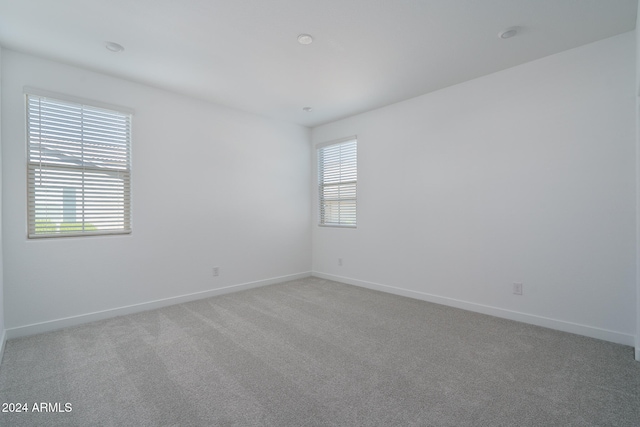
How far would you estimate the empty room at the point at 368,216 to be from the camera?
6.46 feet

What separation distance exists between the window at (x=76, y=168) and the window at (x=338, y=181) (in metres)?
2.86

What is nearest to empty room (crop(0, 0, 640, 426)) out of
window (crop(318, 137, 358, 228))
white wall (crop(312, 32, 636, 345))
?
white wall (crop(312, 32, 636, 345))

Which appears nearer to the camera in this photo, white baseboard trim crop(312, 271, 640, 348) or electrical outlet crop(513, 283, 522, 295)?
white baseboard trim crop(312, 271, 640, 348)

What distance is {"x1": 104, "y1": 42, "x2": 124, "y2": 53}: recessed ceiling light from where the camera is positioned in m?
2.63

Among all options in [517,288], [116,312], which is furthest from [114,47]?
[517,288]

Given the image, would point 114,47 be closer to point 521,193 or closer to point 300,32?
point 300,32

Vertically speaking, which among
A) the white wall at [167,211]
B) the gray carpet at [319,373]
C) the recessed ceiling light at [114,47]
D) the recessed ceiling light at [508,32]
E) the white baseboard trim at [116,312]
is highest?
the recessed ceiling light at [508,32]

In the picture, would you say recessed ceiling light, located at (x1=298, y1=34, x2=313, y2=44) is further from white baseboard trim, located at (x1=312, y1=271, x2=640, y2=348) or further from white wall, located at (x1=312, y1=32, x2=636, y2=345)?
white baseboard trim, located at (x1=312, y1=271, x2=640, y2=348)

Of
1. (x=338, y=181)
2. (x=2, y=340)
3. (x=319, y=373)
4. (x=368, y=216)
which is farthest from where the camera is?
(x=338, y=181)

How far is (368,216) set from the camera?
4488 mm

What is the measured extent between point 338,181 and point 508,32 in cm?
293

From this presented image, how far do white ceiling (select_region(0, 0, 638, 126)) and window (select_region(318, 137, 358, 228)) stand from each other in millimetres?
1366

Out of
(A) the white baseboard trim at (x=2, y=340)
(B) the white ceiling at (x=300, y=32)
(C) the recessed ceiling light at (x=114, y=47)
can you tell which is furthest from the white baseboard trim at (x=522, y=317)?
(C) the recessed ceiling light at (x=114, y=47)

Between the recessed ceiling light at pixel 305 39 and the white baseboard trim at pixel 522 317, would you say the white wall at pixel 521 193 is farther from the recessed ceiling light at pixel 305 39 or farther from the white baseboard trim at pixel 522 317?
the recessed ceiling light at pixel 305 39
